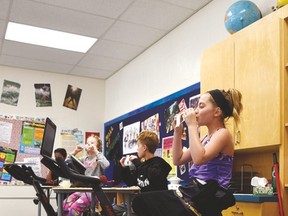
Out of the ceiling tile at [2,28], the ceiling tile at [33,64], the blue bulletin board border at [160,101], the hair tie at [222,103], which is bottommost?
the hair tie at [222,103]

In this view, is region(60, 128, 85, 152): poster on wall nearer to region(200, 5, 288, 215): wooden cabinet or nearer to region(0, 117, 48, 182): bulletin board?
region(0, 117, 48, 182): bulletin board

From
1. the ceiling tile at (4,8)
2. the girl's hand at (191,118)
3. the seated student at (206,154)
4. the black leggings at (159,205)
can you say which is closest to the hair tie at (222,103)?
the seated student at (206,154)

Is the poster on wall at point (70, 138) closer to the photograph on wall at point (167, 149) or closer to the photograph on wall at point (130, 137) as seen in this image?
the photograph on wall at point (130, 137)

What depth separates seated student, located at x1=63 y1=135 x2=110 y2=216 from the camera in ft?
11.0

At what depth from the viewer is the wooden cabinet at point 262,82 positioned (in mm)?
2338

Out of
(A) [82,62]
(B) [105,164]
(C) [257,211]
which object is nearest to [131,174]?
(B) [105,164]

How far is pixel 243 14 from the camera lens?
2.81m

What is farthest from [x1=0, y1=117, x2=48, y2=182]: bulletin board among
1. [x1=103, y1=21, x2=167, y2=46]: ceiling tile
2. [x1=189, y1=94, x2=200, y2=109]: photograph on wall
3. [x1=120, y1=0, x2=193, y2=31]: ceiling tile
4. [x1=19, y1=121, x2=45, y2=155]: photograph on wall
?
[x1=189, y1=94, x2=200, y2=109]: photograph on wall

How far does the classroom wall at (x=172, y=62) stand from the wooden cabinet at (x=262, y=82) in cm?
46

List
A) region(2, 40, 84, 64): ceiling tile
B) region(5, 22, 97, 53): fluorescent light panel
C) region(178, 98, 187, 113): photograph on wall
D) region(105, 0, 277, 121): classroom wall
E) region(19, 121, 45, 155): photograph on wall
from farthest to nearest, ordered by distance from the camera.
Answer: region(19, 121, 45, 155): photograph on wall
region(2, 40, 84, 64): ceiling tile
region(5, 22, 97, 53): fluorescent light panel
region(178, 98, 187, 113): photograph on wall
region(105, 0, 277, 121): classroom wall

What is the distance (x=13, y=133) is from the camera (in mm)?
5641

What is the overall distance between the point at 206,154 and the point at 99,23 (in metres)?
2.98

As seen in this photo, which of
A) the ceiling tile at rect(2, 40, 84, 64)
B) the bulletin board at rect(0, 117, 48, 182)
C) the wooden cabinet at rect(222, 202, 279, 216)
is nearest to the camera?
the wooden cabinet at rect(222, 202, 279, 216)

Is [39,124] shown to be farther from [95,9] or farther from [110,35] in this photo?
[95,9]
